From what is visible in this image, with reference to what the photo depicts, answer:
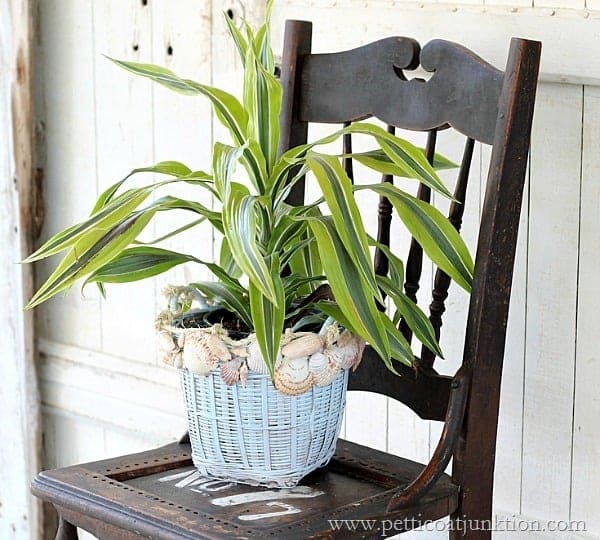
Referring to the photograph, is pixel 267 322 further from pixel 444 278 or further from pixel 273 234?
pixel 444 278

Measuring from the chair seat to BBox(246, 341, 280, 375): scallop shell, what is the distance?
0.55 ft

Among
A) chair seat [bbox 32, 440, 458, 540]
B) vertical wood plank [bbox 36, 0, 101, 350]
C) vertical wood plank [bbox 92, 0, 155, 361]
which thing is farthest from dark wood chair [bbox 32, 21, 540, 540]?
vertical wood plank [bbox 36, 0, 101, 350]

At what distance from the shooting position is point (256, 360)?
1382 millimetres

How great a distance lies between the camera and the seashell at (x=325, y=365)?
1397 millimetres

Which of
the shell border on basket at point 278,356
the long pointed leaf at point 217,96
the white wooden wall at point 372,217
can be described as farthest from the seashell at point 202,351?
the white wooden wall at point 372,217

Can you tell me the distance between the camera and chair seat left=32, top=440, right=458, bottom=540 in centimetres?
134

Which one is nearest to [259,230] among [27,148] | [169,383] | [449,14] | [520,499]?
[449,14]

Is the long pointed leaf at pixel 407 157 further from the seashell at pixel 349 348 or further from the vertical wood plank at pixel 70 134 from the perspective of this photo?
the vertical wood plank at pixel 70 134

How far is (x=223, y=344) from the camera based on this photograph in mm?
1384

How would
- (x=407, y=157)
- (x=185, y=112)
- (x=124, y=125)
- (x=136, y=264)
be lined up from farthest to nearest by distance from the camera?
(x=124, y=125), (x=185, y=112), (x=136, y=264), (x=407, y=157)

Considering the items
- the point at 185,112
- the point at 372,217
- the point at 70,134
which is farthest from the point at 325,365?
the point at 70,134

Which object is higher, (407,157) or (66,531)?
(407,157)

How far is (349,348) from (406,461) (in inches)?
10.1

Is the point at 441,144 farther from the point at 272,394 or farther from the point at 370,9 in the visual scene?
the point at 272,394
